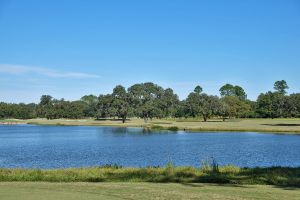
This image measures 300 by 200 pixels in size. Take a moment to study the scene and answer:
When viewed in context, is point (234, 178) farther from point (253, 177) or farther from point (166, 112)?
point (166, 112)

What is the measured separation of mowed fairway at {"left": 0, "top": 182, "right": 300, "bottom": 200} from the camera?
1502cm

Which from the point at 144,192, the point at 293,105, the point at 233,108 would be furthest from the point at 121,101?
the point at 144,192

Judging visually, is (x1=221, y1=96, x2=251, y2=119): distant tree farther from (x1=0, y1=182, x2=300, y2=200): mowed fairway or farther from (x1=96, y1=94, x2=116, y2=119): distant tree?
(x1=0, y1=182, x2=300, y2=200): mowed fairway

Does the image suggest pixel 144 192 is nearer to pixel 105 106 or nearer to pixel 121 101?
pixel 121 101

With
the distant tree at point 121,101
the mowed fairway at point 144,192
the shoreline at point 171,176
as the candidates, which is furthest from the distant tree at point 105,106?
the mowed fairway at point 144,192

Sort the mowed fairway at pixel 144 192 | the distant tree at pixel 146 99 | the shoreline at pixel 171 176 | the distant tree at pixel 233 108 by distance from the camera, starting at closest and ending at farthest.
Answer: the mowed fairway at pixel 144 192 → the shoreline at pixel 171 176 → the distant tree at pixel 146 99 → the distant tree at pixel 233 108

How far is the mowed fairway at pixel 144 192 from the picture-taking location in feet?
49.3

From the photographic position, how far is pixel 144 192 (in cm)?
1609

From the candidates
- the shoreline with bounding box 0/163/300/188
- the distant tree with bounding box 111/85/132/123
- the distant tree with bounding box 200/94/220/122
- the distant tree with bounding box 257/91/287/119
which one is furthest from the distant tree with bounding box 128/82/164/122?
the shoreline with bounding box 0/163/300/188

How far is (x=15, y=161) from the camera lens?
45406mm

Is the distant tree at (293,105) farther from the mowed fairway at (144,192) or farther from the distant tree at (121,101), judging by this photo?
the mowed fairway at (144,192)

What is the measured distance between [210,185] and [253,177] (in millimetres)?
3660

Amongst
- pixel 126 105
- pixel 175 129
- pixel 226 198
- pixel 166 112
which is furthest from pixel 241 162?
pixel 166 112

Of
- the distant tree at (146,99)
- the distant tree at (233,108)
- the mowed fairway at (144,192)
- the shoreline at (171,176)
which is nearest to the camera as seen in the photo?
the mowed fairway at (144,192)
